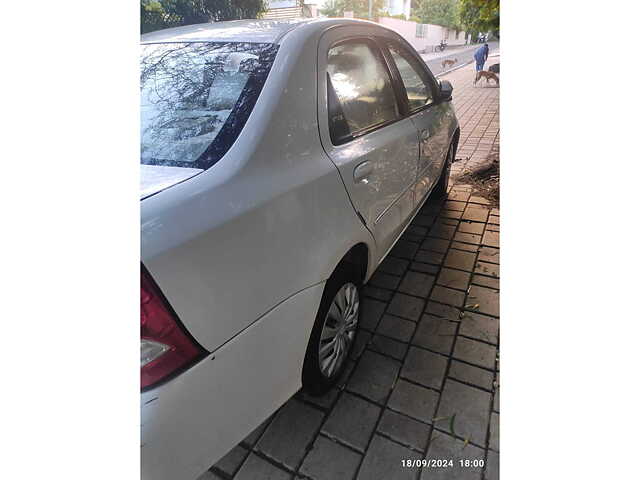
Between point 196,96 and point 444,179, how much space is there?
2.76 meters

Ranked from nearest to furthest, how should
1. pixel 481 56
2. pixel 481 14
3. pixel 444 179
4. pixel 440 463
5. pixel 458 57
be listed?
pixel 440 463
pixel 444 179
pixel 481 14
pixel 481 56
pixel 458 57

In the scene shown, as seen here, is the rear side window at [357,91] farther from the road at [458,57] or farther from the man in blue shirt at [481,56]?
the road at [458,57]

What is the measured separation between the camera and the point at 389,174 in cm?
195

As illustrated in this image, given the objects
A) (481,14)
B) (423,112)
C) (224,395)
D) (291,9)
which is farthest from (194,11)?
(481,14)

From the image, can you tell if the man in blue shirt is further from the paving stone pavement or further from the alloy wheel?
the alloy wheel

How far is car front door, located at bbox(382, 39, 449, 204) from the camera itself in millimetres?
2424

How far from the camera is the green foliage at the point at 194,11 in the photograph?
1.85 meters

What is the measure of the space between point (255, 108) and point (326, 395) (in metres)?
1.34

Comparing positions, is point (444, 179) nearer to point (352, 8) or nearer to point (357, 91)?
point (352, 8)

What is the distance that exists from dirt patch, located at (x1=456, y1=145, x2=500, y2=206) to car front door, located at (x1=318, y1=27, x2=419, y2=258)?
78.2 inches

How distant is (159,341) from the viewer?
95 cm

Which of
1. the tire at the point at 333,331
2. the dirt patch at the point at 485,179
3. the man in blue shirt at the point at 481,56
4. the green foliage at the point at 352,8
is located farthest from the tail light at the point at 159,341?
the man in blue shirt at the point at 481,56
